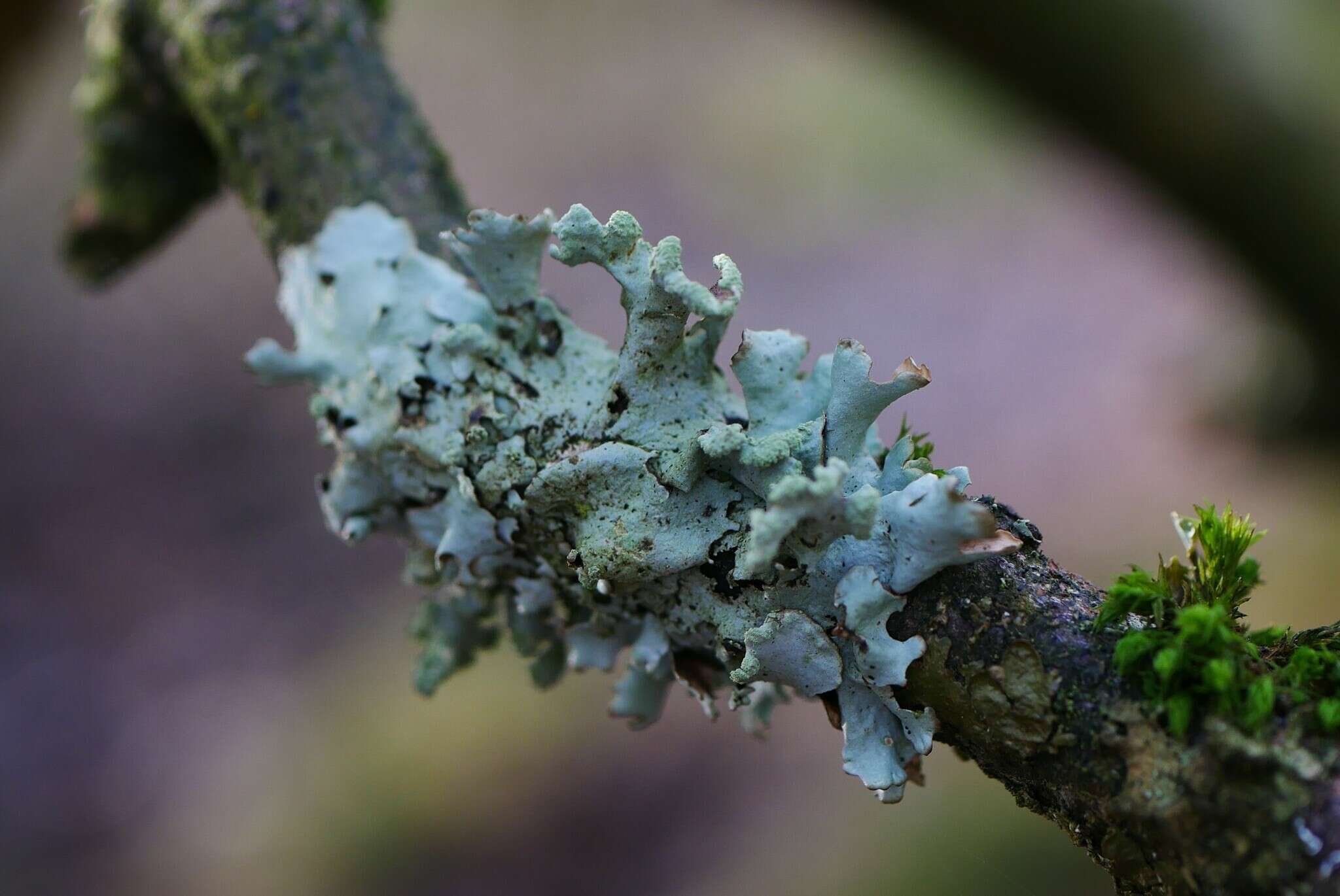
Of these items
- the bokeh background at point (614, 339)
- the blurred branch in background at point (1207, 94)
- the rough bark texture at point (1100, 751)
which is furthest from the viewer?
the bokeh background at point (614, 339)

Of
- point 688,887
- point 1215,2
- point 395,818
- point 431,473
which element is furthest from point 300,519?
point 1215,2

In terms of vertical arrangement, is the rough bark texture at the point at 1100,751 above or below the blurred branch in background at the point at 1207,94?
below

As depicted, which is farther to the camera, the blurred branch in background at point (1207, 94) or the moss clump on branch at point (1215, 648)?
the blurred branch in background at point (1207, 94)

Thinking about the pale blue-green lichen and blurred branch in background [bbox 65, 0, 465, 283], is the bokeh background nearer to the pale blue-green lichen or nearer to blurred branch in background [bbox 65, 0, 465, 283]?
blurred branch in background [bbox 65, 0, 465, 283]

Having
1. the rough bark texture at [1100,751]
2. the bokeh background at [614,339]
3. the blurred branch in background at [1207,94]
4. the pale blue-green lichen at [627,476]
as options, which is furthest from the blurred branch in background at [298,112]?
the blurred branch in background at [1207,94]

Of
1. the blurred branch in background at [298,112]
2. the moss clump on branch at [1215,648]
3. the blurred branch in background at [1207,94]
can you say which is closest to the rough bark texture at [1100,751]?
the moss clump on branch at [1215,648]

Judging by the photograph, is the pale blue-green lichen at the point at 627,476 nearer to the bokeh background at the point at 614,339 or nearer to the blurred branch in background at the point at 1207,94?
the bokeh background at the point at 614,339

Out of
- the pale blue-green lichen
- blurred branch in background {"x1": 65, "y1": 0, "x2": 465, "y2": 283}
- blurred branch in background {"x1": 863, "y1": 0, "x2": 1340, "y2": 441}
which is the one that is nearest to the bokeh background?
blurred branch in background {"x1": 863, "y1": 0, "x2": 1340, "y2": 441}

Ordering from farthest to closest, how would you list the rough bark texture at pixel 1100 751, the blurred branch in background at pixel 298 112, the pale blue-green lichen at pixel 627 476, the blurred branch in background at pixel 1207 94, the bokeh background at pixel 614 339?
the bokeh background at pixel 614 339 → the blurred branch in background at pixel 1207 94 → the blurred branch in background at pixel 298 112 → the pale blue-green lichen at pixel 627 476 → the rough bark texture at pixel 1100 751
